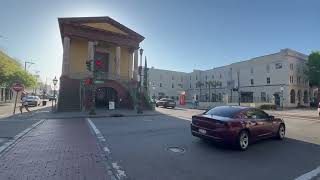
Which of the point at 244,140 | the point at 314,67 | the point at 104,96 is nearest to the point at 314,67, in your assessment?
the point at 314,67

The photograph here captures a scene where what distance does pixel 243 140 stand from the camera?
9.05m

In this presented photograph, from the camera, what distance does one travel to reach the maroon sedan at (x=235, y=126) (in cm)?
871

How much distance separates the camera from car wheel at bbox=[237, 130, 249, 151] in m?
8.88

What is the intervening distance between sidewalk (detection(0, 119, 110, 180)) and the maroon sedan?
148 inches

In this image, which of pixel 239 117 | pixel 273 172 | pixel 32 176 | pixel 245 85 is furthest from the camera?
pixel 245 85

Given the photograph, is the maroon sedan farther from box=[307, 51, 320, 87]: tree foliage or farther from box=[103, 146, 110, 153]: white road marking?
box=[307, 51, 320, 87]: tree foliage

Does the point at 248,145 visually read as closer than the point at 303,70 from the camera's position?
Yes

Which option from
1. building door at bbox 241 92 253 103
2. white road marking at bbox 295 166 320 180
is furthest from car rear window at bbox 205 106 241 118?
building door at bbox 241 92 253 103

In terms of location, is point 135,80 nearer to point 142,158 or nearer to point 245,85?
point 142,158

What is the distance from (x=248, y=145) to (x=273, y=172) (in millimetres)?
3156

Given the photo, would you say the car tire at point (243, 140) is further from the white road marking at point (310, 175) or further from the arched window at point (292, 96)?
the arched window at point (292, 96)

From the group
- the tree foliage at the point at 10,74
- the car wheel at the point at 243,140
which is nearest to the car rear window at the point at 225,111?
the car wheel at the point at 243,140

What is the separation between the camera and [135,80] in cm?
3447

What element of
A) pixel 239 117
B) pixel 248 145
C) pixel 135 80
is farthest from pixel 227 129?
pixel 135 80
